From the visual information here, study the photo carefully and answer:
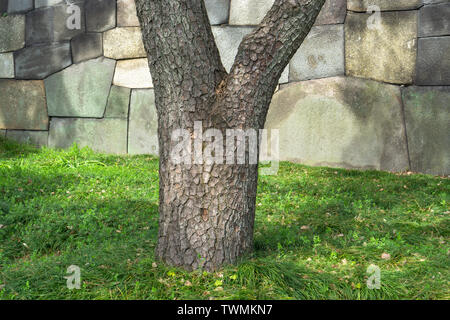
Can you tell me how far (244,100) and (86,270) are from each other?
1.33 m

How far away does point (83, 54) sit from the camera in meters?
6.55

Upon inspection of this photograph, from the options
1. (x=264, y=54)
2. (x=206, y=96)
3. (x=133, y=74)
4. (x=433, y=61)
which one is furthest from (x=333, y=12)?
(x=206, y=96)

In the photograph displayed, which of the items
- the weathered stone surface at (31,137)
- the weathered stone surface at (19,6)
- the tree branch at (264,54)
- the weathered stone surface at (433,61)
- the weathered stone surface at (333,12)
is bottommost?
the weathered stone surface at (31,137)

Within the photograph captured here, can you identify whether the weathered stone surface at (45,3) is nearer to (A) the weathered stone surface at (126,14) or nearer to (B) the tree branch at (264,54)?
(A) the weathered stone surface at (126,14)

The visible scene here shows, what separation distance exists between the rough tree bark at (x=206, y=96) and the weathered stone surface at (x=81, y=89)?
416 cm

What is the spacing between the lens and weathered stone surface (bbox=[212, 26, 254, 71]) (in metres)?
5.90

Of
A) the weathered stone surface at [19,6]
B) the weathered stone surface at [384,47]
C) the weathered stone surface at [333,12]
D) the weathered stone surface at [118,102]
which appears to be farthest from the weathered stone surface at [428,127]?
the weathered stone surface at [19,6]

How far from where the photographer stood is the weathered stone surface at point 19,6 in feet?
22.1

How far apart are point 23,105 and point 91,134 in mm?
1267

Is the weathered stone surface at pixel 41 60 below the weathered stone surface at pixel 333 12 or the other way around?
below

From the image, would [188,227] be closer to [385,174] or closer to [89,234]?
[89,234]

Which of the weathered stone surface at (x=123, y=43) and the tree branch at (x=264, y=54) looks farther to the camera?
the weathered stone surface at (x=123, y=43)

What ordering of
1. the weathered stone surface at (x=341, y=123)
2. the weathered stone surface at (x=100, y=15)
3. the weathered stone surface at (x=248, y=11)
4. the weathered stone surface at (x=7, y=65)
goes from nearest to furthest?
the weathered stone surface at (x=341, y=123) → the weathered stone surface at (x=248, y=11) → the weathered stone surface at (x=100, y=15) → the weathered stone surface at (x=7, y=65)
